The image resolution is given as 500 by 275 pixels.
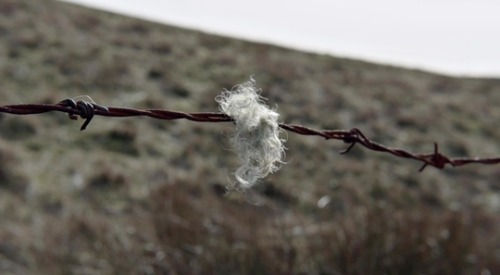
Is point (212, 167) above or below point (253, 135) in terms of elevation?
above

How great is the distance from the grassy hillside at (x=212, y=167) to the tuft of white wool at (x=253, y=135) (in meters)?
0.18

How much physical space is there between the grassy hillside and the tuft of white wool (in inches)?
7.1

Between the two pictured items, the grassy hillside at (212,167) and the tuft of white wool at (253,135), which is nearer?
the tuft of white wool at (253,135)

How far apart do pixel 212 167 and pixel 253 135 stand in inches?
261

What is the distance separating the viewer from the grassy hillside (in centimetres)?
425

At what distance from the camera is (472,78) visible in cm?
1933

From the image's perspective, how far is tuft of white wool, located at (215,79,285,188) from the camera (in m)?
1.69

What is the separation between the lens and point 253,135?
5.57 feet

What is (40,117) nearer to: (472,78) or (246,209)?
(246,209)

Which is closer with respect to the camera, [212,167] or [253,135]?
[253,135]

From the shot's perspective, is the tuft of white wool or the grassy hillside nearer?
the tuft of white wool

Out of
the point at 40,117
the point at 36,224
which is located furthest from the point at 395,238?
the point at 40,117

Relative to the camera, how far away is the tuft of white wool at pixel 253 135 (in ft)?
5.53

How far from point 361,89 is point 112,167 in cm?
856
